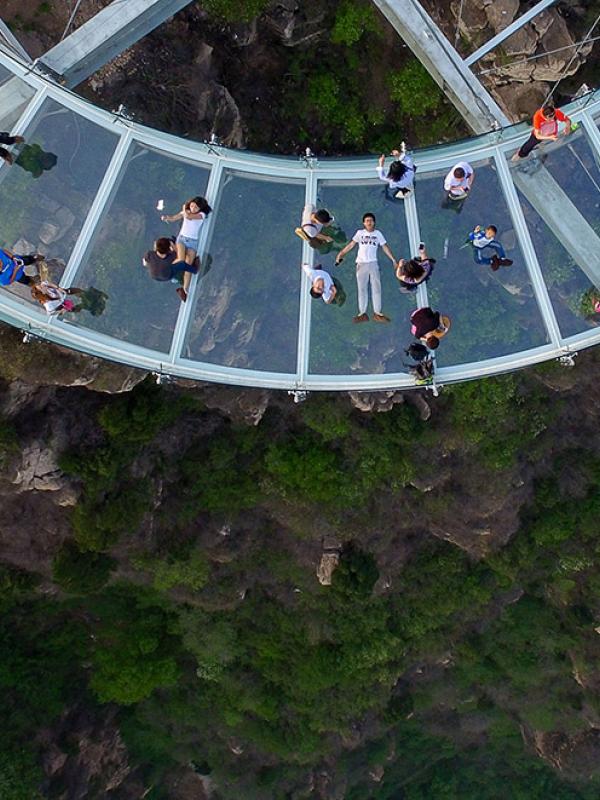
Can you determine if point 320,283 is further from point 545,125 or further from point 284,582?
point 284,582

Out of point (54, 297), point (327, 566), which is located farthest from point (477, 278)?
point (327, 566)

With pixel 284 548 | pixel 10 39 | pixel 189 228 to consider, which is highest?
pixel 10 39

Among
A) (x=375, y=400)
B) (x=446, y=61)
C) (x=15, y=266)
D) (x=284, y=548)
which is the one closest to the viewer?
(x=15, y=266)

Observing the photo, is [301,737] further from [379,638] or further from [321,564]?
[321,564]

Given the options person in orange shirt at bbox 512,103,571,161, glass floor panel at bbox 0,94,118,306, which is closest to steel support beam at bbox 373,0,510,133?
person in orange shirt at bbox 512,103,571,161

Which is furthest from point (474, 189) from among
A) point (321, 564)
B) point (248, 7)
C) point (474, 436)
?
point (321, 564)

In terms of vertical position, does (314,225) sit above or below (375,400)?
below
